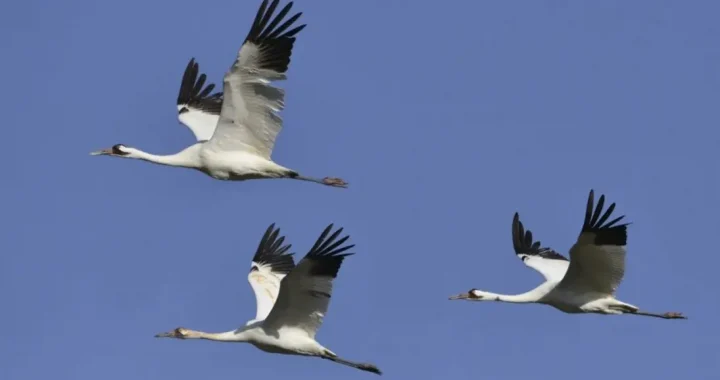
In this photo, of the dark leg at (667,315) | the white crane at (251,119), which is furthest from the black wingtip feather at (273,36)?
the dark leg at (667,315)

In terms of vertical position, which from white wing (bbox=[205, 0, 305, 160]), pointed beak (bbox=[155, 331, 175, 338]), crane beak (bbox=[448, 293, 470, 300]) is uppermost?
white wing (bbox=[205, 0, 305, 160])

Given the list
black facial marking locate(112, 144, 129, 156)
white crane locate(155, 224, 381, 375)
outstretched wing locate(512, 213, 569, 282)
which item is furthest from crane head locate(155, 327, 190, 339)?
outstretched wing locate(512, 213, 569, 282)

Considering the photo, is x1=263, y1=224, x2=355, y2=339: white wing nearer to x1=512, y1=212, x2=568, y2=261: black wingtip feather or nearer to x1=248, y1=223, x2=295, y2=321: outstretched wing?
x1=248, y1=223, x2=295, y2=321: outstretched wing

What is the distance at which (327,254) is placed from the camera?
1903cm

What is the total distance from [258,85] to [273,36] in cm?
62

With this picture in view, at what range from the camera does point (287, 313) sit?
1952 centimetres

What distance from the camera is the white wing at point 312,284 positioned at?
1898 centimetres

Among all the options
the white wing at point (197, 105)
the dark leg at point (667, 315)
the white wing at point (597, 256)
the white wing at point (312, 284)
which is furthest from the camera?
the white wing at point (197, 105)

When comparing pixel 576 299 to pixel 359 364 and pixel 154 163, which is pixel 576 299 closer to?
pixel 359 364

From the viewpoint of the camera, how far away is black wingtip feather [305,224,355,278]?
747 inches

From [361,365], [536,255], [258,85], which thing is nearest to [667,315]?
[536,255]

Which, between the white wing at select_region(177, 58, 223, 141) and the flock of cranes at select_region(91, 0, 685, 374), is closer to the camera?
the flock of cranes at select_region(91, 0, 685, 374)

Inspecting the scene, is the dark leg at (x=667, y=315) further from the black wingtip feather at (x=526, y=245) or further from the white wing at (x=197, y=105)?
the white wing at (x=197, y=105)

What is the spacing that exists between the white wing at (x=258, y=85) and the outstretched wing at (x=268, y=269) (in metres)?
1.79
